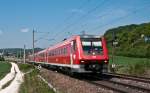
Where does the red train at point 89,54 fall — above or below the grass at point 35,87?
above

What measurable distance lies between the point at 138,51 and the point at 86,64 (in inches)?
1931

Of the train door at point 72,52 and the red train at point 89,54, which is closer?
the red train at point 89,54

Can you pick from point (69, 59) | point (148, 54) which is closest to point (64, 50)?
point (69, 59)

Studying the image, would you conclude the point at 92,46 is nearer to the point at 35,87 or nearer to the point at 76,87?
the point at 35,87

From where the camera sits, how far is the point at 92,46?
2759cm

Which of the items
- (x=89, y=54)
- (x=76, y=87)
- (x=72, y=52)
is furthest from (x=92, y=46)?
(x=76, y=87)

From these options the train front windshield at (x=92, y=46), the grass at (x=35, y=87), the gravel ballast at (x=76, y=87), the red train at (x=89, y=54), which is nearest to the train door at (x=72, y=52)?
the red train at (x=89, y=54)

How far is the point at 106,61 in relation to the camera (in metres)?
27.1

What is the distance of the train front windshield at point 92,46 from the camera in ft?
89.5

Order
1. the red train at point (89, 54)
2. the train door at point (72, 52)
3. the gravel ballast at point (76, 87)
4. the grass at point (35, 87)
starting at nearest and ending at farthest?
the gravel ballast at point (76, 87) → the grass at point (35, 87) → the red train at point (89, 54) → the train door at point (72, 52)

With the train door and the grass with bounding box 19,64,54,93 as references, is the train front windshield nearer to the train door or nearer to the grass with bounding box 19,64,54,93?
the train door

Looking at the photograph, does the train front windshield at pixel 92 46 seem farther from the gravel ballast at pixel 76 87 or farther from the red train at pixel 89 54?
the gravel ballast at pixel 76 87

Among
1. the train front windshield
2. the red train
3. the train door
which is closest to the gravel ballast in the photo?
the red train

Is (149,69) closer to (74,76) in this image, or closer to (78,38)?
(74,76)
